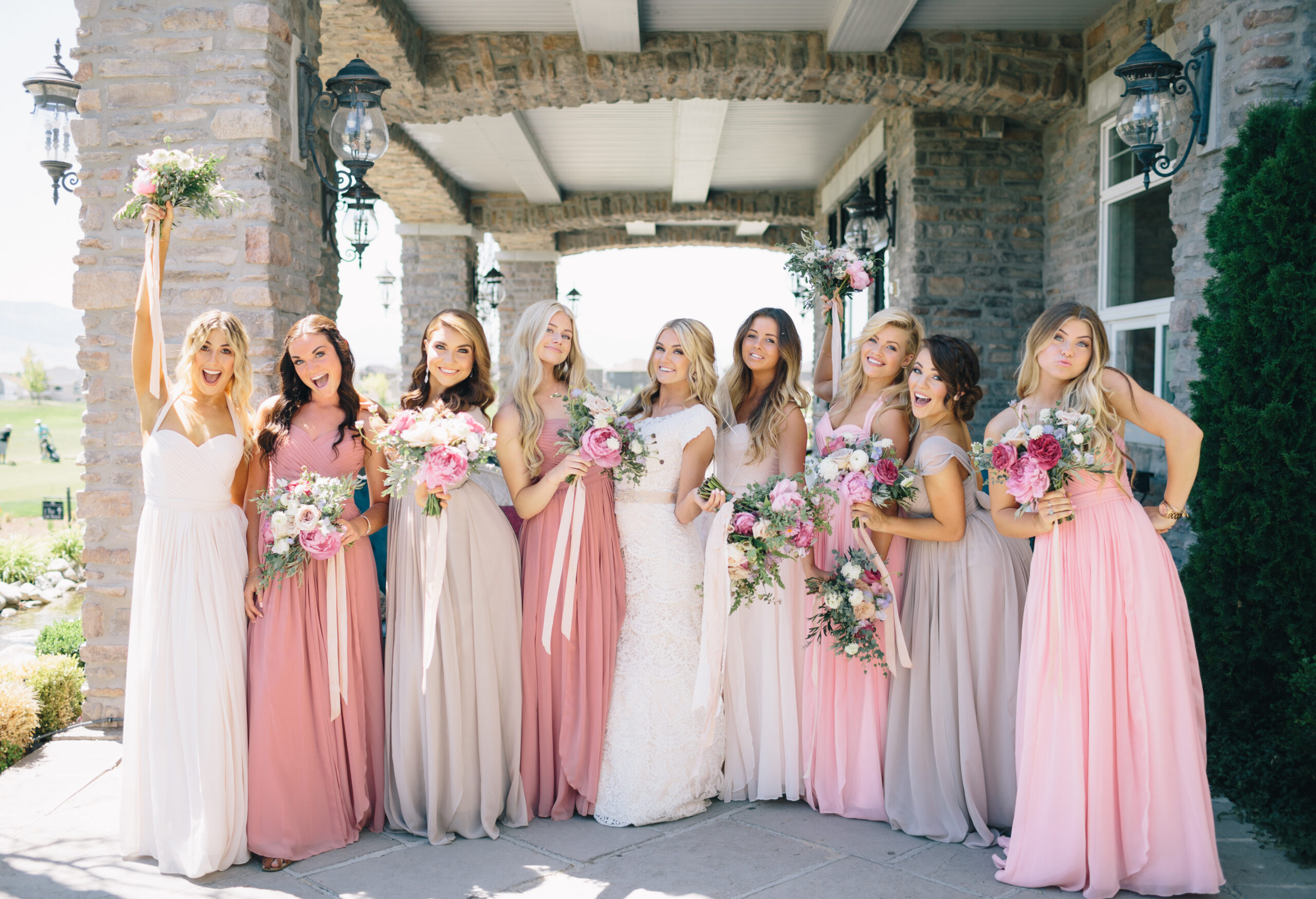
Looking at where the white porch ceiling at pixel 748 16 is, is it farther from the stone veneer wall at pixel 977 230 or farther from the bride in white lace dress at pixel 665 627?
the bride in white lace dress at pixel 665 627

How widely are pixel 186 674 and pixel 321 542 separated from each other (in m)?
0.69

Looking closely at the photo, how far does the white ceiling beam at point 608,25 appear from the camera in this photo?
6133mm

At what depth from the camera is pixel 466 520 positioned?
3.65 metres

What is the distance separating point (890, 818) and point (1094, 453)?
1686 millimetres

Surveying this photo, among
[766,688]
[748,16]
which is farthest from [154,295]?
[748,16]

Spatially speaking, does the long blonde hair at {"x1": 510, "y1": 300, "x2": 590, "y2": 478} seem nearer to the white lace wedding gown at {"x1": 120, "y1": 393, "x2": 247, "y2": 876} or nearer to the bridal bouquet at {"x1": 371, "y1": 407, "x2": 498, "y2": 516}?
the bridal bouquet at {"x1": 371, "y1": 407, "x2": 498, "y2": 516}

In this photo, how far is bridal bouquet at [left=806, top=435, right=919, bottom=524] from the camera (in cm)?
340

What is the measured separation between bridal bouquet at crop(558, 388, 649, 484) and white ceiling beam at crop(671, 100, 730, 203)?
591 cm

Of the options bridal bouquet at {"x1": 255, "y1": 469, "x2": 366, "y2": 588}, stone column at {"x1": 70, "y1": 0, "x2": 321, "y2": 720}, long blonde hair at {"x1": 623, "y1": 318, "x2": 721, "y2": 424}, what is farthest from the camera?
stone column at {"x1": 70, "y1": 0, "x2": 321, "y2": 720}

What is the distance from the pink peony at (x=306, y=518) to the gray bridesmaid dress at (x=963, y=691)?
7.57ft

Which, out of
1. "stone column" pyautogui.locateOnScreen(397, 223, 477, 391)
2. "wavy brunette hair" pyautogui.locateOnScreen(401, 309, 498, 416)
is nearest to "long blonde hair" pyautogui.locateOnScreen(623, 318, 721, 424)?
"wavy brunette hair" pyautogui.locateOnScreen(401, 309, 498, 416)

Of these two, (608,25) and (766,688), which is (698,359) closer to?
(766,688)

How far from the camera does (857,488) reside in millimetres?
3396

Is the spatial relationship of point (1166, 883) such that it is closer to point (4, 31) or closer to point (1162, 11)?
point (1162, 11)
